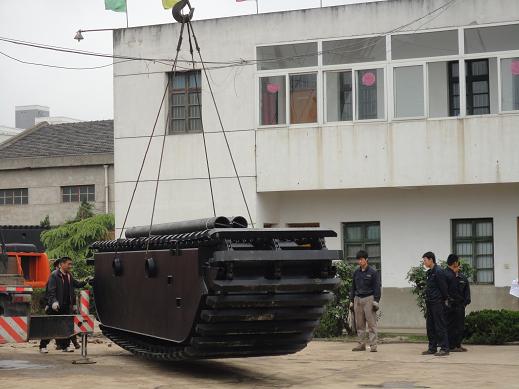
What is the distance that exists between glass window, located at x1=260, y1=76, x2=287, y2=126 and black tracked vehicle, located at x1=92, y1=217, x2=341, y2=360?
10411 mm

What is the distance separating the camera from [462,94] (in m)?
24.6

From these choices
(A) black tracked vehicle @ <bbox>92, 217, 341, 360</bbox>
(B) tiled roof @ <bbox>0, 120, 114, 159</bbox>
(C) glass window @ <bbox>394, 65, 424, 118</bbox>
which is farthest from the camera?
(B) tiled roof @ <bbox>0, 120, 114, 159</bbox>

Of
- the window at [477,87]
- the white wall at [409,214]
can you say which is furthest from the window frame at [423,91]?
the white wall at [409,214]

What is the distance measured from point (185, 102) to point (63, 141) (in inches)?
824

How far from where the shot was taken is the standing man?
19.3 meters

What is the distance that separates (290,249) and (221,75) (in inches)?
495

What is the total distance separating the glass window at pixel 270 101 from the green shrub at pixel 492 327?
26.7 ft

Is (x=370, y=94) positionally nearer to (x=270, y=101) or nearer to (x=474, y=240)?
(x=270, y=101)

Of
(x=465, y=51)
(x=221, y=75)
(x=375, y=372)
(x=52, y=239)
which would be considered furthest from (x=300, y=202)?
(x=52, y=239)

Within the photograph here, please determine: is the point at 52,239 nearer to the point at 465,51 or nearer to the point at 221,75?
the point at 221,75

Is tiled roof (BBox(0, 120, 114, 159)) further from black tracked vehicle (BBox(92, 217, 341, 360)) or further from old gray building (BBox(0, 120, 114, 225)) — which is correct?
black tracked vehicle (BBox(92, 217, 341, 360))

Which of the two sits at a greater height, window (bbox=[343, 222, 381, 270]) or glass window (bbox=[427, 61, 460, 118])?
glass window (bbox=[427, 61, 460, 118])

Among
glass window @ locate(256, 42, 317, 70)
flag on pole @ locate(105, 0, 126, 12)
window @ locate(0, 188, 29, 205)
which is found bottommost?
→ window @ locate(0, 188, 29, 205)

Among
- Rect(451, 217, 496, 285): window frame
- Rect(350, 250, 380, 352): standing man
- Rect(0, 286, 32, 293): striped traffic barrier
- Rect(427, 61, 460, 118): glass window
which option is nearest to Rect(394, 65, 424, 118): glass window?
Rect(427, 61, 460, 118): glass window
